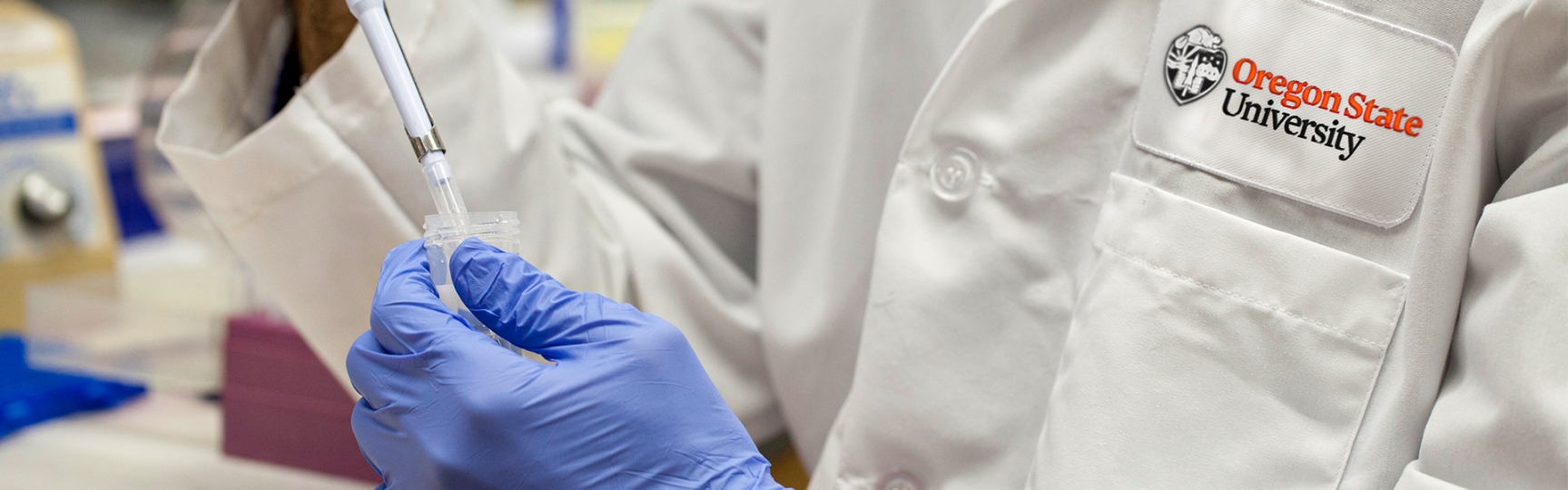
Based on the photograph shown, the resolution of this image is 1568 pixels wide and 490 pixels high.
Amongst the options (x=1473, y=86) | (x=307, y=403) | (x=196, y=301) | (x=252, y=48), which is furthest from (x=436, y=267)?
(x=196, y=301)

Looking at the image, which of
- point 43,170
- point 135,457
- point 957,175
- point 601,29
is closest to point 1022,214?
point 957,175

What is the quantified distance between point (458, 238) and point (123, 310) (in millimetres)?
751

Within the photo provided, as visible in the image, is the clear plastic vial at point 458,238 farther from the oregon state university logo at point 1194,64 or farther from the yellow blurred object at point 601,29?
the yellow blurred object at point 601,29

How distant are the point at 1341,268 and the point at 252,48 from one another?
61 cm

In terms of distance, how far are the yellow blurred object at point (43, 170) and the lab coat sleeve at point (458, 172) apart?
1.86ft

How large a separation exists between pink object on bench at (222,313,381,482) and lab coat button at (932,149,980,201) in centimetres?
46

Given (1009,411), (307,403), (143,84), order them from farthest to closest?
(143,84) → (307,403) → (1009,411)

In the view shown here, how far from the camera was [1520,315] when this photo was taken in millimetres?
401

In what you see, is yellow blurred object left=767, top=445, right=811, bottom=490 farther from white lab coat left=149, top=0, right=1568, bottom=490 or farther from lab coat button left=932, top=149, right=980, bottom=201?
lab coat button left=932, top=149, right=980, bottom=201

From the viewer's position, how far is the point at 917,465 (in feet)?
1.92

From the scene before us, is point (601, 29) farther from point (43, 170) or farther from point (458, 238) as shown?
point (458, 238)

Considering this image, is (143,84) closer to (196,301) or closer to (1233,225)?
(196,301)

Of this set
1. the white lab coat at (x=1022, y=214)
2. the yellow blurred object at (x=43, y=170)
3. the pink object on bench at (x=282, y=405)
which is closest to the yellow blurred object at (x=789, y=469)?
the white lab coat at (x=1022, y=214)

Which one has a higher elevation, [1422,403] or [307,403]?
[1422,403]
